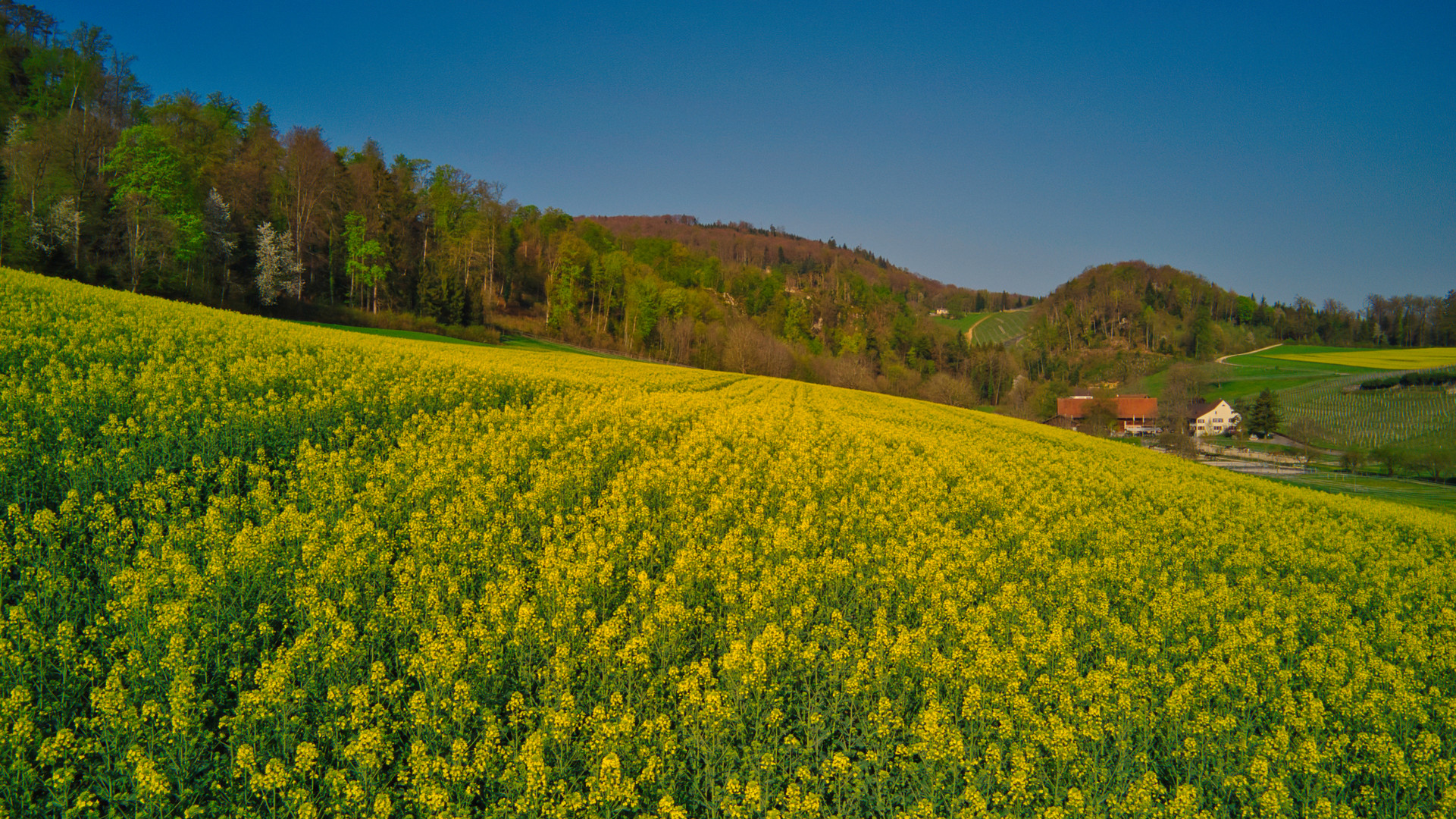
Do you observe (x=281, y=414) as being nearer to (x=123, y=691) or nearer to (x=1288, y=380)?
(x=123, y=691)

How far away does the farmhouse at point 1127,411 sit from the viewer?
88219 millimetres

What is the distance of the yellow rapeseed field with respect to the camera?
8006 cm

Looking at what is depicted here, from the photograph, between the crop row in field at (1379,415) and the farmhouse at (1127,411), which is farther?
the farmhouse at (1127,411)

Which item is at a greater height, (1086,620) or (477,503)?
(477,503)

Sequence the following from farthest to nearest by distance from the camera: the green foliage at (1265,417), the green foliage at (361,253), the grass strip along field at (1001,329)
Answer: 1. the grass strip along field at (1001,329)
2. the green foliage at (1265,417)
3. the green foliage at (361,253)

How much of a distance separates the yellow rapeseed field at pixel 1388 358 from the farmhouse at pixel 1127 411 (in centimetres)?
2816

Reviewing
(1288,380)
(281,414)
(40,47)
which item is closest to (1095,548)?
(281,414)

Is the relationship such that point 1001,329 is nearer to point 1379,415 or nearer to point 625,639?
point 1379,415

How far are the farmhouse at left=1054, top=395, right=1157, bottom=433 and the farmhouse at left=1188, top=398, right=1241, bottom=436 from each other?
192 inches

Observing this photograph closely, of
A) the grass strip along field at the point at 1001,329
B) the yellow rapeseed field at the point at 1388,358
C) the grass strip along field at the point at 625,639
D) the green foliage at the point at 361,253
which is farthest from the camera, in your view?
the grass strip along field at the point at 1001,329

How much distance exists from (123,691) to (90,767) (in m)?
0.40

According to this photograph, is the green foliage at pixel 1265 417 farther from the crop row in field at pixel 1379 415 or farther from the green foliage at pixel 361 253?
the green foliage at pixel 361 253

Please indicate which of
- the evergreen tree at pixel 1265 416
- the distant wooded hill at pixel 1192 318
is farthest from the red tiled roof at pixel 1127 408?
the distant wooded hill at pixel 1192 318

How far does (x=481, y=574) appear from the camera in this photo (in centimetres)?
609
